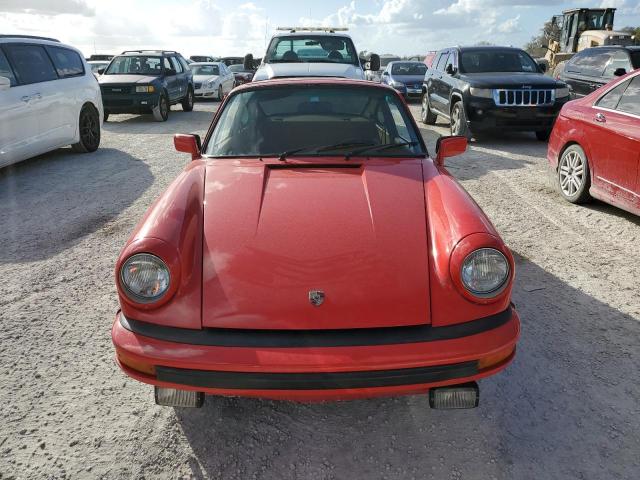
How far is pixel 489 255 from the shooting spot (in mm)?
2275

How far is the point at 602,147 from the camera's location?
531cm

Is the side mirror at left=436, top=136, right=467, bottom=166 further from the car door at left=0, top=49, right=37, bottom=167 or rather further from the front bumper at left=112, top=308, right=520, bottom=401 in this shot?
the car door at left=0, top=49, right=37, bottom=167

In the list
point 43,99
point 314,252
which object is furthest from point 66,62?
point 314,252

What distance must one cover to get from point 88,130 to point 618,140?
811 cm

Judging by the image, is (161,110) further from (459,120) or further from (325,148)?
(325,148)

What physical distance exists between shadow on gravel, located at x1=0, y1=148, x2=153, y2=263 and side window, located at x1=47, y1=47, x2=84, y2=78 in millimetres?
1363

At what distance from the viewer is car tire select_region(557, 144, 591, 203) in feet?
18.6

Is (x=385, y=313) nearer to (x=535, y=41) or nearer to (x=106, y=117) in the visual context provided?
(x=106, y=117)

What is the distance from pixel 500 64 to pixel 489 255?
914cm

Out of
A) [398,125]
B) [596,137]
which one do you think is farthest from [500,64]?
[398,125]

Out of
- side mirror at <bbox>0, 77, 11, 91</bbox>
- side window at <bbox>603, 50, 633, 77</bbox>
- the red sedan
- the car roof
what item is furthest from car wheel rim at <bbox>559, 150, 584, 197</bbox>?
side mirror at <bbox>0, 77, 11, 91</bbox>

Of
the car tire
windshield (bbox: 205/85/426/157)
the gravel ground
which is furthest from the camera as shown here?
the car tire

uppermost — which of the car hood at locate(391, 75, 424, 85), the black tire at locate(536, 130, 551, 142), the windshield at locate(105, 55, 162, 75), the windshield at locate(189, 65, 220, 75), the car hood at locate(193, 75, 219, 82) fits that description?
the windshield at locate(105, 55, 162, 75)

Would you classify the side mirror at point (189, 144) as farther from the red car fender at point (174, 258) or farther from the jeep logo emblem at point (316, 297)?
the jeep logo emblem at point (316, 297)
